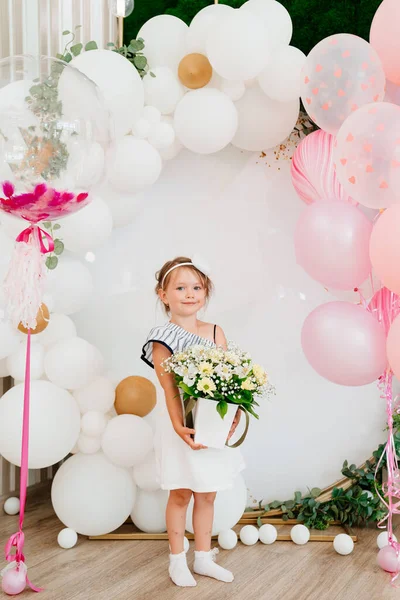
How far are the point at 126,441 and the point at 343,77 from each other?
1648 mm

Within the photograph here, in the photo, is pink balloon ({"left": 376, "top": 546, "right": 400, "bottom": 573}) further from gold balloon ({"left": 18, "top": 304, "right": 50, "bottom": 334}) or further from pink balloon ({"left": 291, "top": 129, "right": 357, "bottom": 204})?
gold balloon ({"left": 18, "top": 304, "right": 50, "bottom": 334})

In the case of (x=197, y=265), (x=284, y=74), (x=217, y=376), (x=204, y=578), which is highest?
(x=284, y=74)

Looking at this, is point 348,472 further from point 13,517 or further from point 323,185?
point 13,517

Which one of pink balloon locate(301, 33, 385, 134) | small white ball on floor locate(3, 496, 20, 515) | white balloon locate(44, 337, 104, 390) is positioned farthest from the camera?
small white ball on floor locate(3, 496, 20, 515)

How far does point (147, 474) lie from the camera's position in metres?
3.00

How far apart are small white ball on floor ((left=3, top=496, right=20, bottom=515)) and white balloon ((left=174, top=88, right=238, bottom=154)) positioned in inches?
70.7

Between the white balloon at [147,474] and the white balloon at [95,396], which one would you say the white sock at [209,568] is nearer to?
the white balloon at [147,474]

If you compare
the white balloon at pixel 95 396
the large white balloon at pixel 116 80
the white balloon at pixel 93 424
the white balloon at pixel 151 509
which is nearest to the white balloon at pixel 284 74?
the large white balloon at pixel 116 80

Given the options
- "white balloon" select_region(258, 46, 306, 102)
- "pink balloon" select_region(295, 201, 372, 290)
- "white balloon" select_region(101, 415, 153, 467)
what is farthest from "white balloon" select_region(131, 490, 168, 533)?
"white balloon" select_region(258, 46, 306, 102)

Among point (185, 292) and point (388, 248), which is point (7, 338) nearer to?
point (185, 292)

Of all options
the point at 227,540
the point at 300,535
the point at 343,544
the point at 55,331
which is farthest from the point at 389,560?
the point at 55,331

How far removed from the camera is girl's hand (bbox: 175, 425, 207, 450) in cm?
256

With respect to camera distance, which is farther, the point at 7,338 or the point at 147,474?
the point at 147,474

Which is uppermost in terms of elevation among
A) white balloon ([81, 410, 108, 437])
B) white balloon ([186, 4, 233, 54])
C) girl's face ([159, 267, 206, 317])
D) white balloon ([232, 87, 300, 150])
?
white balloon ([186, 4, 233, 54])
